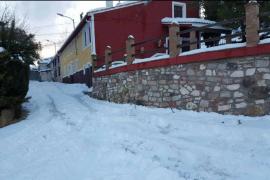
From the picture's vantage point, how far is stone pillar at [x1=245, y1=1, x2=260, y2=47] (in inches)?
375

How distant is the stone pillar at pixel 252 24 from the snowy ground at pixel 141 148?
193 cm

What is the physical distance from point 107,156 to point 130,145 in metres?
0.73

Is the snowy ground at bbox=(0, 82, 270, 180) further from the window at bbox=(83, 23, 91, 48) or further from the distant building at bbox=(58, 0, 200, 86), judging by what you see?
the window at bbox=(83, 23, 91, 48)

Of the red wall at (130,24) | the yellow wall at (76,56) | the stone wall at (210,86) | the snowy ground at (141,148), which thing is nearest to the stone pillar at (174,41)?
the stone wall at (210,86)

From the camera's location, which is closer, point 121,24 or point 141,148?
point 141,148

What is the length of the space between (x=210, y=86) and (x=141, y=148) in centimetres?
336

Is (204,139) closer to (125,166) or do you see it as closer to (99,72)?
(125,166)

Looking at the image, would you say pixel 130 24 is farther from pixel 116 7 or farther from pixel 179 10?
pixel 179 10

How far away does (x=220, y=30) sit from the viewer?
78.0 feet

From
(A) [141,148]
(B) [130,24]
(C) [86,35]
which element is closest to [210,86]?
(A) [141,148]

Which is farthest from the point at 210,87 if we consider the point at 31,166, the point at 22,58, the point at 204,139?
the point at 22,58

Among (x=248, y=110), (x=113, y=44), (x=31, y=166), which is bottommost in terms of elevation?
(x=31, y=166)

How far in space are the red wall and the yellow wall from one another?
1.68 metres

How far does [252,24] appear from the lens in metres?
9.68
